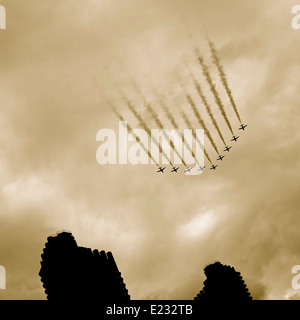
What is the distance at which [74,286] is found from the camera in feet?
287

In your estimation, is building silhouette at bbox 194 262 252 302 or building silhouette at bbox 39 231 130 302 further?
building silhouette at bbox 194 262 252 302

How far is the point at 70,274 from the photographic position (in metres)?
87.1

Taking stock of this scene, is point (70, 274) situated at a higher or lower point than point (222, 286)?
higher

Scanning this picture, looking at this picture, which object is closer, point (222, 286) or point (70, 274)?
point (70, 274)

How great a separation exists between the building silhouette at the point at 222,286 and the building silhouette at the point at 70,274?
24469 mm

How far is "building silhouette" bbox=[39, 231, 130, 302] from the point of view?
8638cm

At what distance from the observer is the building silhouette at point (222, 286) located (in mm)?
96312

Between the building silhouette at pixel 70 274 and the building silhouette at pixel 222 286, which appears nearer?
the building silhouette at pixel 70 274

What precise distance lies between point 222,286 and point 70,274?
39.5 metres

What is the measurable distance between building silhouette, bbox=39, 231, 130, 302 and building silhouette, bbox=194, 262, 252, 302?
2447cm

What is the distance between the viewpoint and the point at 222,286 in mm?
97188

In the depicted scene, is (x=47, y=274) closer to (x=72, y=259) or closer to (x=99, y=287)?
(x=72, y=259)
